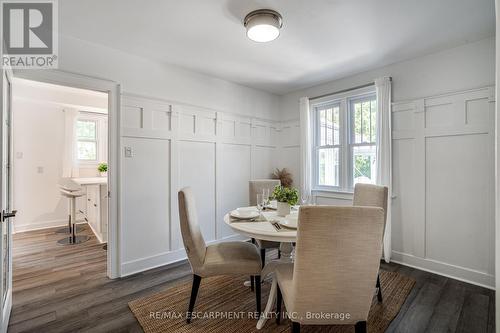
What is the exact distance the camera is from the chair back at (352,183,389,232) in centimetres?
226

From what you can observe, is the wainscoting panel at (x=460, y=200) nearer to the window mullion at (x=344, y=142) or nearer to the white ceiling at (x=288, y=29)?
the window mullion at (x=344, y=142)

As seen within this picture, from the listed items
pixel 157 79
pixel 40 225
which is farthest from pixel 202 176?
pixel 40 225

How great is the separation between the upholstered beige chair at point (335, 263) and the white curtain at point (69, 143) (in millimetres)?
5183

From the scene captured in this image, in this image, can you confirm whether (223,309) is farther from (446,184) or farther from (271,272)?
(446,184)

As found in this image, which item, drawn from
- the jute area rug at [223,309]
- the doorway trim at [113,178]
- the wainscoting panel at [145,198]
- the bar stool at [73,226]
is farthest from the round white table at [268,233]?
the bar stool at [73,226]

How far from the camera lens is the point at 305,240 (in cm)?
126

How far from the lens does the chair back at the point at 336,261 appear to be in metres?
1.24

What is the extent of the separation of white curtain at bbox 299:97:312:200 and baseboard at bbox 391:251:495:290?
60.5 inches

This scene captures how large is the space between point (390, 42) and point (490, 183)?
1807 mm

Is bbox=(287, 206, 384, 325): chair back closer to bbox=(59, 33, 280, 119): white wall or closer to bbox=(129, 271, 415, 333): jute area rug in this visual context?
bbox=(129, 271, 415, 333): jute area rug

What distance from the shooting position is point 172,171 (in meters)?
3.17

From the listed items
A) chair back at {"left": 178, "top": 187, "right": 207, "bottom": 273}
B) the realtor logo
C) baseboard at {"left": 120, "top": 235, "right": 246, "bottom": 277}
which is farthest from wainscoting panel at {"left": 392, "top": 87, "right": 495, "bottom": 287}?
the realtor logo

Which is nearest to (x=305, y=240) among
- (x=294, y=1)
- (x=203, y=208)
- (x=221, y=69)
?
(x=294, y=1)

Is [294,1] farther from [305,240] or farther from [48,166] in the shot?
[48,166]
